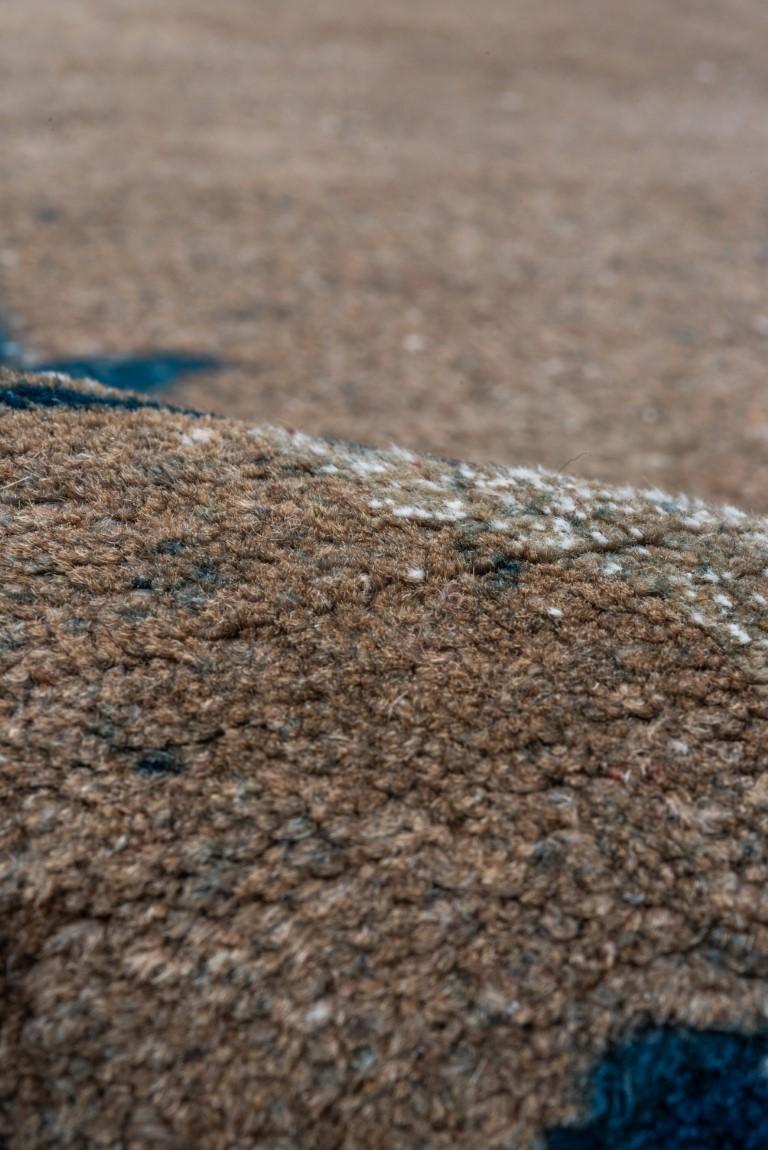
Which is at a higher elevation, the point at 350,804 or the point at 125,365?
the point at 350,804

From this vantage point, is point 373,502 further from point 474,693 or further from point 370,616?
point 474,693

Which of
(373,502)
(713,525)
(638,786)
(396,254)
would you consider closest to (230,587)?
(373,502)

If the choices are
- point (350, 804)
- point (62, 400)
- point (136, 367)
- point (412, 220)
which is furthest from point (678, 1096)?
point (412, 220)

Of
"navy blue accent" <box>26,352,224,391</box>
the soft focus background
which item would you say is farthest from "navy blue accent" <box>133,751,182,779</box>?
"navy blue accent" <box>26,352,224,391</box>

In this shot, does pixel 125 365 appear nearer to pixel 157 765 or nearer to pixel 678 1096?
pixel 157 765

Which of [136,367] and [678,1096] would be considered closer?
[678,1096]

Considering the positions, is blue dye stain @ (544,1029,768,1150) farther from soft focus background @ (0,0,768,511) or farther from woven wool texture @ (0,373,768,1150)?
soft focus background @ (0,0,768,511)
